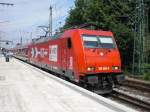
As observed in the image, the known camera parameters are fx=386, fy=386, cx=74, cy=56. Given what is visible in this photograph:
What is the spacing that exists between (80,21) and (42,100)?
40237 mm

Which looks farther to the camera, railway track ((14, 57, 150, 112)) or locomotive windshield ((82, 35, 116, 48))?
locomotive windshield ((82, 35, 116, 48))

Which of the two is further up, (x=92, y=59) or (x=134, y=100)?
(x=92, y=59)

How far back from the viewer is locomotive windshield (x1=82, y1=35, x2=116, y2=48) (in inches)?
733

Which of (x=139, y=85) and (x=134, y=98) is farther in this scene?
(x=139, y=85)

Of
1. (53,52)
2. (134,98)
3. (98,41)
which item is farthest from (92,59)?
(53,52)

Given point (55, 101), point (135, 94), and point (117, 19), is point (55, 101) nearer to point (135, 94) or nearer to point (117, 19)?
point (135, 94)

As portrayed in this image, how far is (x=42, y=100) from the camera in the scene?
11258 mm

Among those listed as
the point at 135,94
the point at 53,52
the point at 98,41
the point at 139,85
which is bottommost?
the point at 135,94

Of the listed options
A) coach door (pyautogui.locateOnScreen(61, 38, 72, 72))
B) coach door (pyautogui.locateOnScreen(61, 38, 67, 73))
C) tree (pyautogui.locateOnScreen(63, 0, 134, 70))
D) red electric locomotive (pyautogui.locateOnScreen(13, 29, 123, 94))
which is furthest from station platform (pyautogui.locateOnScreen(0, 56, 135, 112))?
tree (pyautogui.locateOnScreen(63, 0, 134, 70))

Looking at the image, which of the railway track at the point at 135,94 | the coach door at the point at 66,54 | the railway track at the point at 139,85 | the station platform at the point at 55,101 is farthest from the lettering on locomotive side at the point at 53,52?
the station platform at the point at 55,101

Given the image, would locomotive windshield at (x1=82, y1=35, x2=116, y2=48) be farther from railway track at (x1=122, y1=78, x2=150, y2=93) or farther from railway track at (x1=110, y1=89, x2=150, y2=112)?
railway track at (x1=122, y1=78, x2=150, y2=93)

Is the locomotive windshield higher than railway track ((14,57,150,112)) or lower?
higher

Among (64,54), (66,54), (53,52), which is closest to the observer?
(66,54)

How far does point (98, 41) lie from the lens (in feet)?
62.5
